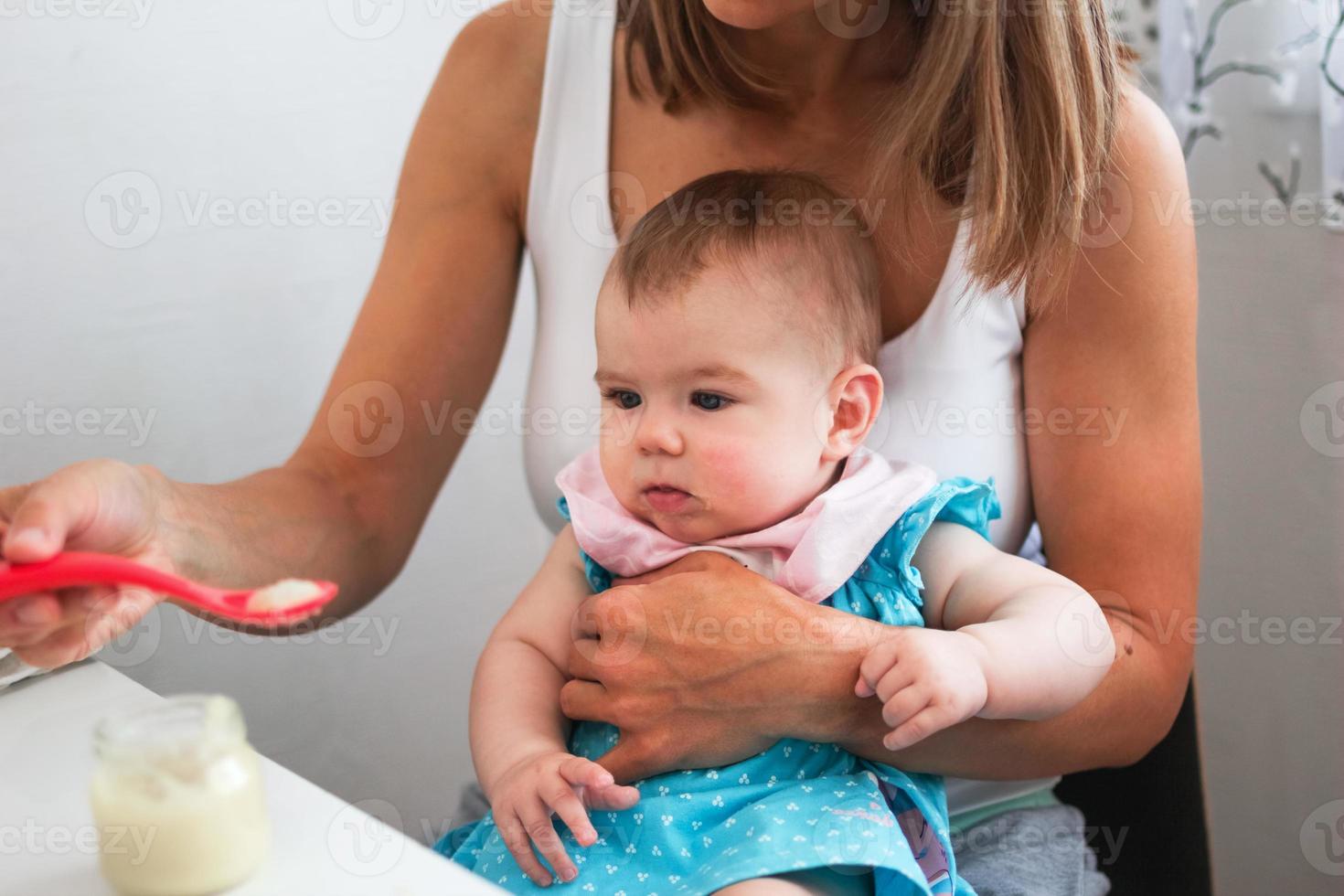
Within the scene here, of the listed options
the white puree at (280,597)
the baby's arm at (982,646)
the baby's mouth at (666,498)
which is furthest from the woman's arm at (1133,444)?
the white puree at (280,597)

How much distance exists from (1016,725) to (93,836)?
72cm

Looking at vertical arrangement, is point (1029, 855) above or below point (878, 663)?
below

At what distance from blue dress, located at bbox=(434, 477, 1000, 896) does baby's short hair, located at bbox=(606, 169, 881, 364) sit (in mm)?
168

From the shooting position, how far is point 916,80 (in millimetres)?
1168

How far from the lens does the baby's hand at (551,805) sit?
918 mm

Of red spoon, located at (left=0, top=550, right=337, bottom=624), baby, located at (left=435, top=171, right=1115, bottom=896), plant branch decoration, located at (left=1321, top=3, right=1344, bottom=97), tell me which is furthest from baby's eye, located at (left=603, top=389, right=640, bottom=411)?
plant branch decoration, located at (left=1321, top=3, right=1344, bottom=97)

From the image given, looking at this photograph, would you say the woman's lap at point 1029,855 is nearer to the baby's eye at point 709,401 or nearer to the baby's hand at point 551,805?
the baby's hand at point 551,805

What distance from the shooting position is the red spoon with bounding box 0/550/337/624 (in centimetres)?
73

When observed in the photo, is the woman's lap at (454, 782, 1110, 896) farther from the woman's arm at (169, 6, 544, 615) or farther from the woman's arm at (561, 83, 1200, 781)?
the woman's arm at (169, 6, 544, 615)

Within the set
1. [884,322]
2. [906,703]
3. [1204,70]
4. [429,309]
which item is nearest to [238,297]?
[429,309]

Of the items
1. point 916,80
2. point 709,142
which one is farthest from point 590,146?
point 916,80

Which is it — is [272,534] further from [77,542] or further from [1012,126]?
[1012,126]

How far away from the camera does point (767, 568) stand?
107cm

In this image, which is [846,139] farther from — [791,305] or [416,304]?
[416,304]
